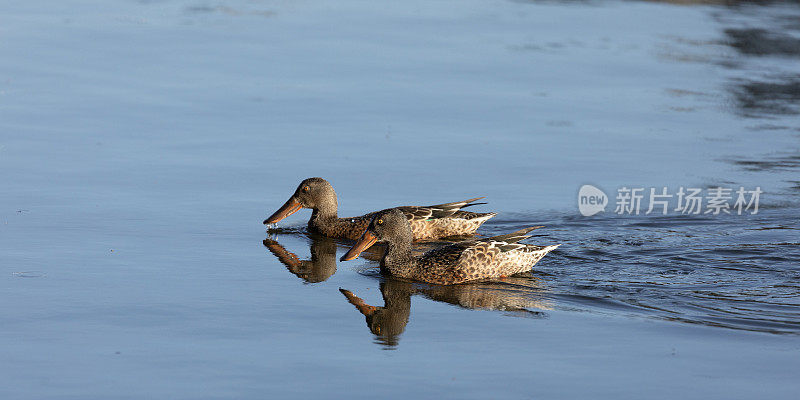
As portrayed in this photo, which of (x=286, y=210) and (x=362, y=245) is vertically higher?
(x=286, y=210)

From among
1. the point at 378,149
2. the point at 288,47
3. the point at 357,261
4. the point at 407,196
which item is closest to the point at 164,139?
the point at 378,149

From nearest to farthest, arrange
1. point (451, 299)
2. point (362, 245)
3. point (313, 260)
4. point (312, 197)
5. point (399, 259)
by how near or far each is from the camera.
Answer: point (451, 299)
point (399, 259)
point (362, 245)
point (313, 260)
point (312, 197)

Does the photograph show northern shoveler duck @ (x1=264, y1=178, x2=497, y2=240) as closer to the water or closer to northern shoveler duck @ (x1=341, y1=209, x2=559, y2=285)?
the water

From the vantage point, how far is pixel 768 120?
16094 mm

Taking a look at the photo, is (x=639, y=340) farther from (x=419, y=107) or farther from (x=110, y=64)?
(x=110, y=64)

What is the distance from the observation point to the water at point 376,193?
756cm

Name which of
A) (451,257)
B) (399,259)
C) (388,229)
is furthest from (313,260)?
(451,257)

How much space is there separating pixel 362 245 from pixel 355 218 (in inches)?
44.0

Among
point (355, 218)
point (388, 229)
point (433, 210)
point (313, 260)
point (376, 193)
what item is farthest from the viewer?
point (376, 193)

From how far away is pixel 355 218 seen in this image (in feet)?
37.4

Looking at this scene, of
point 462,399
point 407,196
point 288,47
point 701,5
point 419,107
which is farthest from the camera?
point 701,5

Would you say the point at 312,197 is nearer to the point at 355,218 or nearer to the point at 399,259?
the point at 355,218

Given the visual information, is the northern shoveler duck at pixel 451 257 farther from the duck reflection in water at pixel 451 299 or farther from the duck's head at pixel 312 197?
the duck's head at pixel 312 197

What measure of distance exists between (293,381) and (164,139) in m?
7.32
